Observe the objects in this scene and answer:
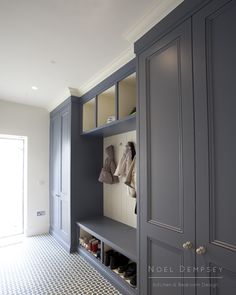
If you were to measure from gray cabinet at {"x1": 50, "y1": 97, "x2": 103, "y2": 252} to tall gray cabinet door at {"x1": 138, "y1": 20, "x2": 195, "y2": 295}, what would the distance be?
65.5 inches

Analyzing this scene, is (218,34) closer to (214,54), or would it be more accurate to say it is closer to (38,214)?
(214,54)

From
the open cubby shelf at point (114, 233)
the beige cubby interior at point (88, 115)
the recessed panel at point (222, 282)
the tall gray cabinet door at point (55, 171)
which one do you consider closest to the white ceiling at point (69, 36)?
the beige cubby interior at point (88, 115)

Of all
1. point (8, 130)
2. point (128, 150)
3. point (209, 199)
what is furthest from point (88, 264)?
point (8, 130)

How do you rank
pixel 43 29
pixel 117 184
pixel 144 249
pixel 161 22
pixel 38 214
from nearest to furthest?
pixel 161 22, pixel 144 249, pixel 43 29, pixel 117 184, pixel 38 214

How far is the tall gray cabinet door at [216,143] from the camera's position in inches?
41.1

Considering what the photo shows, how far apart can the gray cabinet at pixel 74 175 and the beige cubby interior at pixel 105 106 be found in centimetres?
49

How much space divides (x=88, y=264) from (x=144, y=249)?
1478 mm

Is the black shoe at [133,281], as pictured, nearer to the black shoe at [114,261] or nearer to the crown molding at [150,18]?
the black shoe at [114,261]

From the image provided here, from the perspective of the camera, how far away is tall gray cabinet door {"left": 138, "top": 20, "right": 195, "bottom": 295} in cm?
126

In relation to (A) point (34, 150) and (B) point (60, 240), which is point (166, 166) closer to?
(B) point (60, 240)

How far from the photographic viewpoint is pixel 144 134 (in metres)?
1.60

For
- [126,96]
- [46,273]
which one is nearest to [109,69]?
[126,96]

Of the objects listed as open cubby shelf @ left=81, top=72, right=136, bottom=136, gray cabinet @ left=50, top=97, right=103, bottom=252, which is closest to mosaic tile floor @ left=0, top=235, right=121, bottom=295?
gray cabinet @ left=50, top=97, right=103, bottom=252

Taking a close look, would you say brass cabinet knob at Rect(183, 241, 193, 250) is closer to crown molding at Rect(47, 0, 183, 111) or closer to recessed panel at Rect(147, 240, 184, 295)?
recessed panel at Rect(147, 240, 184, 295)
